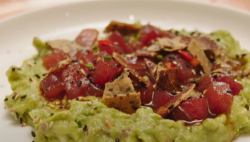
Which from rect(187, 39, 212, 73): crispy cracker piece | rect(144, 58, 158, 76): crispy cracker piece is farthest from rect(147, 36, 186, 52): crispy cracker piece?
rect(144, 58, 158, 76): crispy cracker piece

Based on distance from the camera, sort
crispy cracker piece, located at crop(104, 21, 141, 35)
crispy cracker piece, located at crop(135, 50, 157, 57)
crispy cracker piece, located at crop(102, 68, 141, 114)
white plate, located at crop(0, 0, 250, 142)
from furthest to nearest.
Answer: white plate, located at crop(0, 0, 250, 142), crispy cracker piece, located at crop(104, 21, 141, 35), crispy cracker piece, located at crop(135, 50, 157, 57), crispy cracker piece, located at crop(102, 68, 141, 114)

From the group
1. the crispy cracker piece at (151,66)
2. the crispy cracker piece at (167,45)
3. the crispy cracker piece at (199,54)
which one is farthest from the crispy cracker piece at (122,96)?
the crispy cracker piece at (199,54)

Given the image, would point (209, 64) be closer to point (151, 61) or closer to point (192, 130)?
point (151, 61)

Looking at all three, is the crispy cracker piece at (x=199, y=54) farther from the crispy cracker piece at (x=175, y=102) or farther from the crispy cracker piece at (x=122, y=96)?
the crispy cracker piece at (x=122, y=96)

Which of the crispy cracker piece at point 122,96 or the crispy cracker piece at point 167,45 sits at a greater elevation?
the crispy cracker piece at point 167,45

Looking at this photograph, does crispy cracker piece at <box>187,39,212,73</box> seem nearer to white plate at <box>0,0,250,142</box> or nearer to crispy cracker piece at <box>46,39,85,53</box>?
white plate at <box>0,0,250,142</box>
